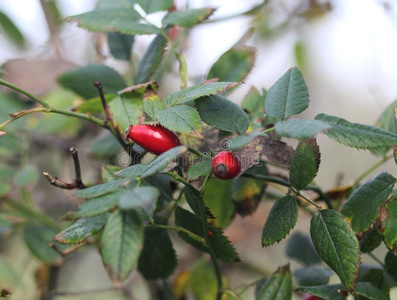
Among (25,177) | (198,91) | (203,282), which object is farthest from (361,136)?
(25,177)

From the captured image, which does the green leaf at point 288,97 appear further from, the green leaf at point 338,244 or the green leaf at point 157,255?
the green leaf at point 157,255

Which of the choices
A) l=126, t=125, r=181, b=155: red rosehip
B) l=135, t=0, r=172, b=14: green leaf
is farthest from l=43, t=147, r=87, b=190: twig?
l=135, t=0, r=172, b=14: green leaf

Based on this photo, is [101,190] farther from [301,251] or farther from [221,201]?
[301,251]

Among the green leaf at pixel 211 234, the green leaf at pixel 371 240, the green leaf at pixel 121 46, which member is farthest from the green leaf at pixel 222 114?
the green leaf at pixel 121 46

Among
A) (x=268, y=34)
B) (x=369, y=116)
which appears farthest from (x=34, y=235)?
(x=369, y=116)

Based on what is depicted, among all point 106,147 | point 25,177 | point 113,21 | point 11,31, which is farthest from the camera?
point 11,31

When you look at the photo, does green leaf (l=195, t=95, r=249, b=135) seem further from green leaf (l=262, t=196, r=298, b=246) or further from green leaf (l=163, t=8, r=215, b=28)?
green leaf (l=163, t=8, r=215, b=28)
